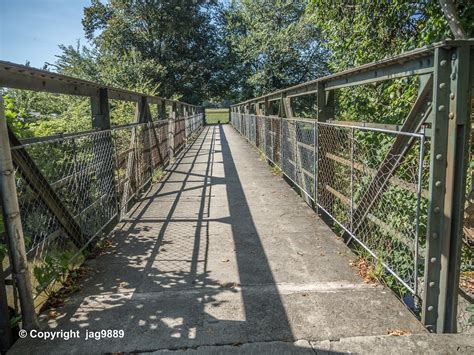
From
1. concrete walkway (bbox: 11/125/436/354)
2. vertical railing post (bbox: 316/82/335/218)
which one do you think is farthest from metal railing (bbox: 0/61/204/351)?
vertical railing post (bbox: 316/82/335/218)

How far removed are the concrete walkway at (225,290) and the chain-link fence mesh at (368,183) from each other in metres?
0.33

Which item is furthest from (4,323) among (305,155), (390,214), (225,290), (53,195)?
(305,155)

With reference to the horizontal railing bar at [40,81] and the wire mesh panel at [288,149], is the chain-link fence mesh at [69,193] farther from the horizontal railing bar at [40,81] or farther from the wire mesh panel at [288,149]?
the wire mesh panel at [288,149]

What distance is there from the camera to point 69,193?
12.8 feet

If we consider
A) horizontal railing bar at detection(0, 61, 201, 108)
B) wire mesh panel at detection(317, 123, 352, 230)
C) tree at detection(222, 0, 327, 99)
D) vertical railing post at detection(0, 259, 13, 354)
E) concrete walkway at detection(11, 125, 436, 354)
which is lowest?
concrete walkway at detection(11, 125, 436, 354)

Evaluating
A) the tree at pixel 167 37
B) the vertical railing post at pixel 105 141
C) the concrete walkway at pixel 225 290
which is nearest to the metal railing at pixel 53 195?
the vertical railing post at pixel 105 141

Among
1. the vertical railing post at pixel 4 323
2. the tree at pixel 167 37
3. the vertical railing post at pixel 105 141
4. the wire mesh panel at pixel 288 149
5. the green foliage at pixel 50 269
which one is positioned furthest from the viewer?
the tree at pixel 167 37

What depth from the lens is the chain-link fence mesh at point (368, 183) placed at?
3.05 meters

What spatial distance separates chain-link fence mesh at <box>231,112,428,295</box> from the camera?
120 inches

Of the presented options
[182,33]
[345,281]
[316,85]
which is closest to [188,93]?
[182,33]

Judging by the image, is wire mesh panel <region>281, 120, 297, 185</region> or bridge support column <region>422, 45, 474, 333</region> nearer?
bridge support column <region>422, 45, 474, 333</region>

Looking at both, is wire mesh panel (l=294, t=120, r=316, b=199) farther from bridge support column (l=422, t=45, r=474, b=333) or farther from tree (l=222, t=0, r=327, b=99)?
tree (l=222, t=0, r=327, b=99)

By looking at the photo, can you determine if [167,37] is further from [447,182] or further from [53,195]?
[447,182]

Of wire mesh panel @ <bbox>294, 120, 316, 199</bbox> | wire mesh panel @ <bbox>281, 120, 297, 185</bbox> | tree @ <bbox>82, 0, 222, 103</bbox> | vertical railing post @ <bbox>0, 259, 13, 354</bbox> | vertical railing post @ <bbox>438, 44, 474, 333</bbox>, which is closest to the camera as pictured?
vertical railing post @ <bbox>438, 44, 474, 333</bbox>
